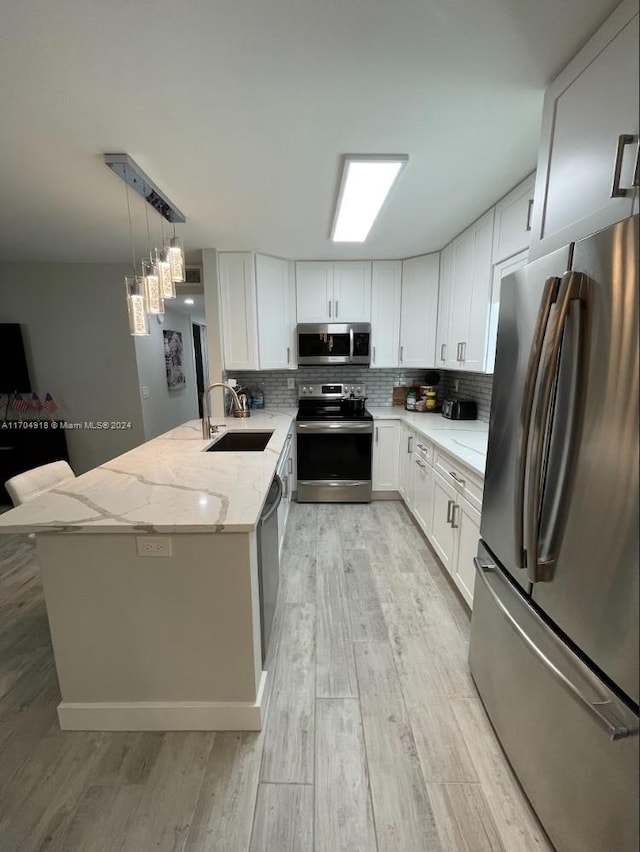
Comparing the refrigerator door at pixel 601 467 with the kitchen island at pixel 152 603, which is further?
the kitchen island at pixel 152 603

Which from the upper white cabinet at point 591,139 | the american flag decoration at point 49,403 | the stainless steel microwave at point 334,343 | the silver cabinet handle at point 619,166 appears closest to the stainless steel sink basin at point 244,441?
the stainless steel microwave at point 334,343

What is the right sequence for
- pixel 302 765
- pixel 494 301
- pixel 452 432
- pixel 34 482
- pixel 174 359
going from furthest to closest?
pixel 174 359
pixel 452 432
pixel 494 301
pixel 34 482
pixel 302 765

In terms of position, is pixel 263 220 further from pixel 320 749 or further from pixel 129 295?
pixel 320 749

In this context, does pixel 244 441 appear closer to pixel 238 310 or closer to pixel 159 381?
pixel 238 310

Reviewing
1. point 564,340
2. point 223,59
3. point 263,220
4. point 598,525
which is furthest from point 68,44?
point 598,525

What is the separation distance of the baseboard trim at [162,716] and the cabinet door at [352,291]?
10.3ft

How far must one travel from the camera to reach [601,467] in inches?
33.1

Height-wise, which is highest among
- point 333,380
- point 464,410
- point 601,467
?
point 333,380

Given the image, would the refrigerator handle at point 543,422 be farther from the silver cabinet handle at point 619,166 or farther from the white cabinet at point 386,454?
the white cabinet at point 386,454

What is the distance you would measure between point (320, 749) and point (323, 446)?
7.61 ft

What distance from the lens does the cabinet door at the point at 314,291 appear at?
138 inches

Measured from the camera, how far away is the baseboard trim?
1.41 m

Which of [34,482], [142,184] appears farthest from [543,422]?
[34,482]

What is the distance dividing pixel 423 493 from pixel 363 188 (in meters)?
2.13
